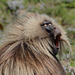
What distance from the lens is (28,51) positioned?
2.56 metres

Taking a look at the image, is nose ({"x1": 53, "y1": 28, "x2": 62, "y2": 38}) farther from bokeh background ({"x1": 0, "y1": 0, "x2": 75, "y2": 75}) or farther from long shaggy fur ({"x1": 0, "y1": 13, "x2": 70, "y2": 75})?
bokeh background ({"x1": 0, "y1": 0, "x2": 75, "y2": 75})

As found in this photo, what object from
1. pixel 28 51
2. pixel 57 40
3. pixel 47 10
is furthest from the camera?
pixel 47 10

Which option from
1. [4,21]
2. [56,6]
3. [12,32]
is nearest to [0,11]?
[4,21]

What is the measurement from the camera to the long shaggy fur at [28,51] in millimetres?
2465

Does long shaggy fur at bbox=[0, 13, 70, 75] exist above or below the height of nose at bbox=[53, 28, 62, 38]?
below

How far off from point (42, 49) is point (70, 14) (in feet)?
13.3

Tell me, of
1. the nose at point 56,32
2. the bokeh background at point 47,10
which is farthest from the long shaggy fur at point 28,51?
the bokeh background at point 47,10

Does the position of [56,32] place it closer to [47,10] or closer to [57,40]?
[57,40]

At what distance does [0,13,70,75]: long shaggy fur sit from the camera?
2.46 m

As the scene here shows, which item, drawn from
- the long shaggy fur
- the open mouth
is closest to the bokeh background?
the open mouth

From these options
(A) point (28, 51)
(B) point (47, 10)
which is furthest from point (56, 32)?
(B) point (47, 10)

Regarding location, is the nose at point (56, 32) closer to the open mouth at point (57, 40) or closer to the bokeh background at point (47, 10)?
the open mouth at point (57, 40)

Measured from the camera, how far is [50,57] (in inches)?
102

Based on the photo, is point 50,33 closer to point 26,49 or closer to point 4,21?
point 26,49
